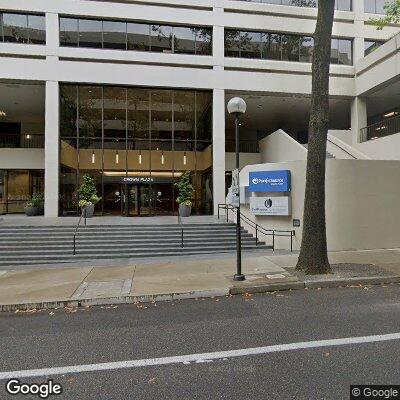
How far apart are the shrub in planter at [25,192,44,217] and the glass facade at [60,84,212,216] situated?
8.25 ft

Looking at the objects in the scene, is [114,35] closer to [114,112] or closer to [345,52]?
[114,112]

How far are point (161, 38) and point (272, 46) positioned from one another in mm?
7228

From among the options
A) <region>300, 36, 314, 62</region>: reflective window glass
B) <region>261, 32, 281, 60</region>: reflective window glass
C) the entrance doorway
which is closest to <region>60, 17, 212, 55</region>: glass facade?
<region>261, 32, 281, 60</region>: reflective window glass

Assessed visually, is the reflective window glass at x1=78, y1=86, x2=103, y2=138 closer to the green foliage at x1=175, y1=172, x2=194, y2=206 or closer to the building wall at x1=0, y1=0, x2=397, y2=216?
the building wall at x1=0, y1=0, x2=397, y2=216

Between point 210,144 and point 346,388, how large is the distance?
64.2 feet

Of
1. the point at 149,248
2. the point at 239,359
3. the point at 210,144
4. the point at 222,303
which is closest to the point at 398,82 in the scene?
the point at 210,144

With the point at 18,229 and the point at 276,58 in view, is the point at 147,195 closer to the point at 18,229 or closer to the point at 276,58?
the point at 18,229

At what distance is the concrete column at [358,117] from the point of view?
916 inches

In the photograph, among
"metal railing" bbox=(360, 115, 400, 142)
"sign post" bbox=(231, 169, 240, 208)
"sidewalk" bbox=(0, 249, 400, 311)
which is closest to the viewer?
"sidewalk" bbox=(0, 249, 400, 311)

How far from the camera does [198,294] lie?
7.73 meters

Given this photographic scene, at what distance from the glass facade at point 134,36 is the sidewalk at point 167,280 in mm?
15194

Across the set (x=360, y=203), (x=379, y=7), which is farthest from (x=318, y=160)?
(x=379, y=7)

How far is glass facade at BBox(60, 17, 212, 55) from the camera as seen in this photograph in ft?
67.9

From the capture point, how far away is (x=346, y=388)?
146 inches
